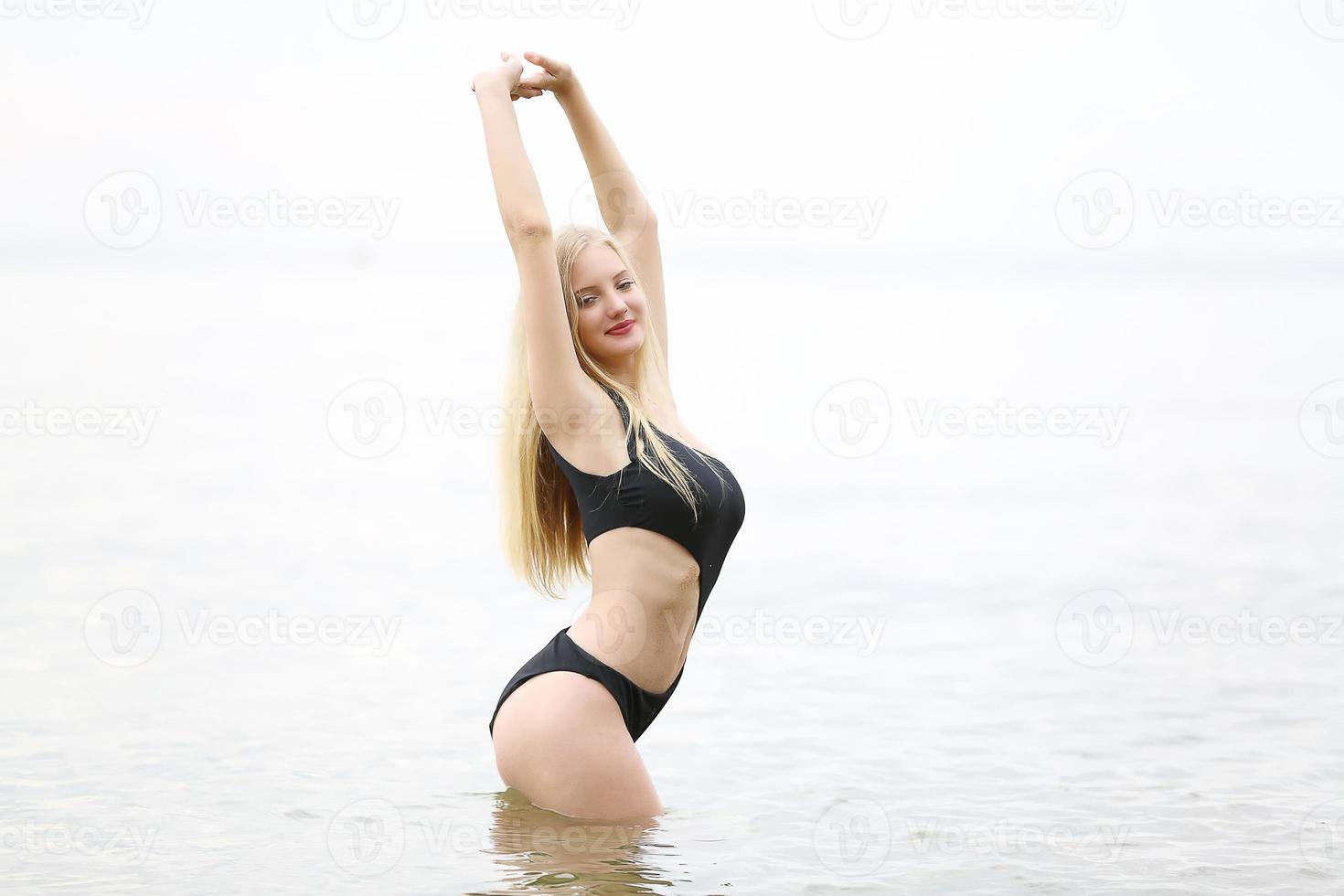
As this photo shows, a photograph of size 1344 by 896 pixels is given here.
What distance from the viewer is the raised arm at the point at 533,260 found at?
2.99 metres

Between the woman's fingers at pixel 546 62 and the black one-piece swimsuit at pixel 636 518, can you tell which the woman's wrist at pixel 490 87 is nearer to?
the woman's fingers at pixel 546 62

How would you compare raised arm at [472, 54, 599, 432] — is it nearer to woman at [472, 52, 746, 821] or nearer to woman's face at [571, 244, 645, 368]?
woman at [472, 52, 746, 821]

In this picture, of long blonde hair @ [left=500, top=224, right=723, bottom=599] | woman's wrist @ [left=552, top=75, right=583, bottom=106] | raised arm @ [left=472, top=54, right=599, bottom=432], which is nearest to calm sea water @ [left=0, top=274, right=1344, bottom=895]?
long blonde hair @ [left=500, top=224, right=723, bottom=599]

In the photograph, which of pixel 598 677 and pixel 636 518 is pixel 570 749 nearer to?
pixel 598 677

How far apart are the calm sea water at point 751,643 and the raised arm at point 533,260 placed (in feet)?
3.14

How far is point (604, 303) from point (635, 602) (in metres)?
0.70

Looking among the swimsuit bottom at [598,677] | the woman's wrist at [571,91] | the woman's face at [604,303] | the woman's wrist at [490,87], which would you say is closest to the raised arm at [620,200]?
the woman's wrist at [571,91]

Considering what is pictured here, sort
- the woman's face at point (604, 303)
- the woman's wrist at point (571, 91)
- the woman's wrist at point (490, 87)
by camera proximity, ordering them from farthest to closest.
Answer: the woman's wrist at point (571, 91)
the woman's face at point (604, 303)
the woman's wrist at point (490, 87)

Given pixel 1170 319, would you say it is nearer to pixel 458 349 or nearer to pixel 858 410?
pixel 858 410

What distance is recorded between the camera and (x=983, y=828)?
3.75 m

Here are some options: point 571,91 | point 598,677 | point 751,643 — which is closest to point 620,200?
point 571,91

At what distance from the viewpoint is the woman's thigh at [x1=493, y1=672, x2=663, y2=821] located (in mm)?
3039

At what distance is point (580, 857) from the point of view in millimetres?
3123

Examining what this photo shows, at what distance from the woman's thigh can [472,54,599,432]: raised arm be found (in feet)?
1.96
